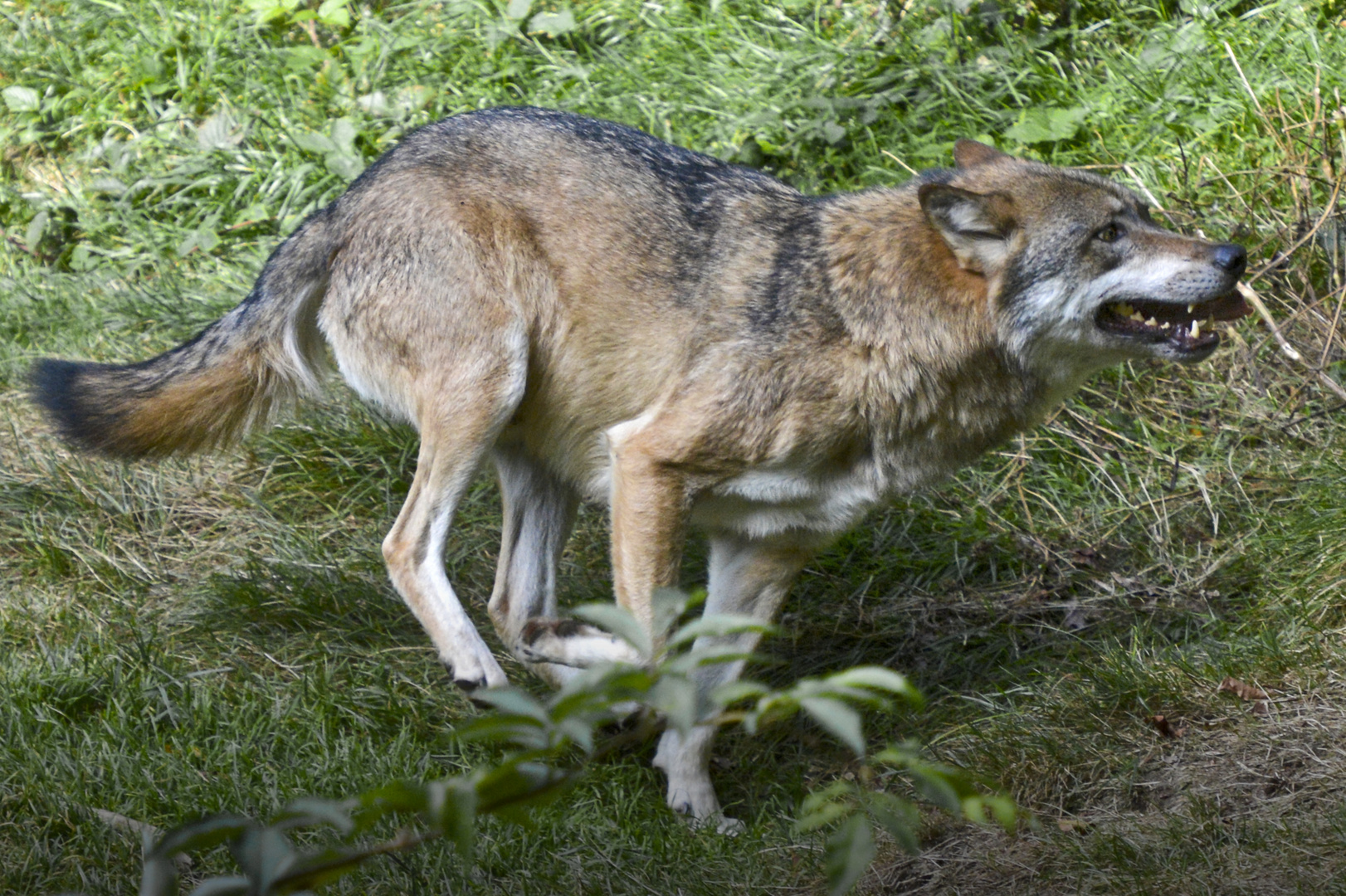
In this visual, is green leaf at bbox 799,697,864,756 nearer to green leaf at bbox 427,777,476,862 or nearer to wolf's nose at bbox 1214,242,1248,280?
green leaf at bbox 427,777,476,862

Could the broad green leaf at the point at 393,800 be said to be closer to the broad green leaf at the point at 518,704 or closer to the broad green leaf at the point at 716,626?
the broad green leaf at the point at 518,704

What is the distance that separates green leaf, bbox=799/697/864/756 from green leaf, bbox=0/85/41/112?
27.8ft

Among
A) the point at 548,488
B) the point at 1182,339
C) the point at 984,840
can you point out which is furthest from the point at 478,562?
the point at 1182,339

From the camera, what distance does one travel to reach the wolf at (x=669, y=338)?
4039 mm

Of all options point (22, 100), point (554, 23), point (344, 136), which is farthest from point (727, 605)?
point (22, 100)

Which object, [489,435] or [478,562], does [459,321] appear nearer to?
[489,435]

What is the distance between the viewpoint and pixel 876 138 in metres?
6.62

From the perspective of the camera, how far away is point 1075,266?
4.00m

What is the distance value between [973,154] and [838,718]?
12.7 feet

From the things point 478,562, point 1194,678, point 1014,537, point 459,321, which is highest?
point 459,321

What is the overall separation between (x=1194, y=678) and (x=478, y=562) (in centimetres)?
282

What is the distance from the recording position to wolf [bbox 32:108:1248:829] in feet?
13.3

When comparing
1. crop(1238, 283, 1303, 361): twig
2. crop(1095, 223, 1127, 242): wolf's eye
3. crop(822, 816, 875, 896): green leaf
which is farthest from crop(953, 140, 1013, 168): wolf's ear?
crop(822, 816, 875, 896): green leaf

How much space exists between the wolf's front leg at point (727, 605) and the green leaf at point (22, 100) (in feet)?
19.9
